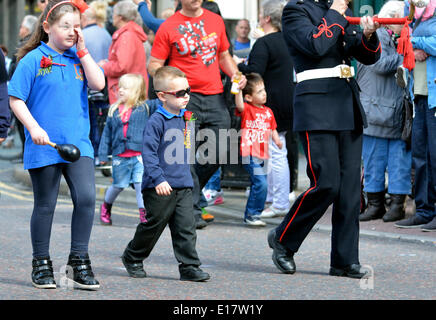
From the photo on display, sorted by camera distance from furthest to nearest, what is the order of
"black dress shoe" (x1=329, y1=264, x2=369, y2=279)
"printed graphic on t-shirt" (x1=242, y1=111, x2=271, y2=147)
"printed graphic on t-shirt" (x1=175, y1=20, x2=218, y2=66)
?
"printed graphic on t-shirt" (x1=242, y1=111, x2=271, y2=147)
"printed graphic on t-shirt" (x1=175, y1=20, x2=218, y2=66)
"black dress shoe" (x1=329, y1=264, x2=369, y2=279)

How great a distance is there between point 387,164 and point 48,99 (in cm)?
426

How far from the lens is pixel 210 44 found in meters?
7.97

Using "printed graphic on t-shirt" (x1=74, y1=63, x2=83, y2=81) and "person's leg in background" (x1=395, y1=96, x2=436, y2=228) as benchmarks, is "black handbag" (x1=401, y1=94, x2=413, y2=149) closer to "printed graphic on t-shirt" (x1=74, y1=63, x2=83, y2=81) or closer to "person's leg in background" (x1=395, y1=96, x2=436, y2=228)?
"person's leg in background" (x1=395, y1=96, x2=436, y2=228)

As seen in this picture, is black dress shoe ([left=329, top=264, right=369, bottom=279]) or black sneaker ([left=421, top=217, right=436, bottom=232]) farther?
black sneaker ([left=421, top=217, right=436, bottom=232])

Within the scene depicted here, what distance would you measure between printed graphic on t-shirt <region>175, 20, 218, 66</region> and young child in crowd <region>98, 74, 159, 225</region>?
30.8 inches

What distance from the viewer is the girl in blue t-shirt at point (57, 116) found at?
5.42 meters

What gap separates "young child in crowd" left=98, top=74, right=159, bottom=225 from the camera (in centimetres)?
848

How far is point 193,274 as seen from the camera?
19.0ft

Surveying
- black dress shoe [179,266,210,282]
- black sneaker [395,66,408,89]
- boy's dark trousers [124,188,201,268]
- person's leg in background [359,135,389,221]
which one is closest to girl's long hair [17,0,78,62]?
boy's dark trousers [124,188,201,268]

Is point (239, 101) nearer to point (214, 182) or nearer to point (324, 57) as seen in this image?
point (214, 182)

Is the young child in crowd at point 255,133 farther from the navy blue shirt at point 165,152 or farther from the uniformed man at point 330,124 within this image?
the navy blue shirt at point 165,152

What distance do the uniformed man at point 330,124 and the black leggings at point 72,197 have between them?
1348mm

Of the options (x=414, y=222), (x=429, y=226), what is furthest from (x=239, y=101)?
(x=429, y=226)
